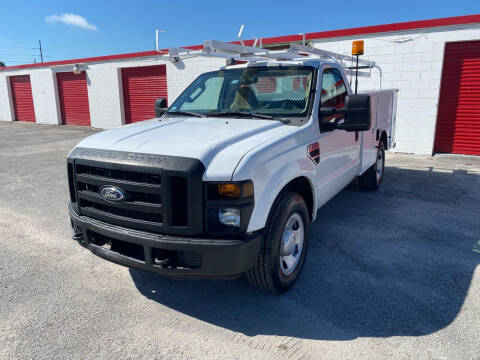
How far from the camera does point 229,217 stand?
8.58 ft

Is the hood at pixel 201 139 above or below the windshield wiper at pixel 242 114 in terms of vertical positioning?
below

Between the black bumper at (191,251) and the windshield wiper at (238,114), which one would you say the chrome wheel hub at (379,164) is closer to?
the windshield wiper at (238,114)

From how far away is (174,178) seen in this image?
2.60 m

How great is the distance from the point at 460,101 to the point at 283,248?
8.75m

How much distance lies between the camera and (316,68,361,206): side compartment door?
386 centimetres

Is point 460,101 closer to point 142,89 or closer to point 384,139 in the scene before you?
point 384,139

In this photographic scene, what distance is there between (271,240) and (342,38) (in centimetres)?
941

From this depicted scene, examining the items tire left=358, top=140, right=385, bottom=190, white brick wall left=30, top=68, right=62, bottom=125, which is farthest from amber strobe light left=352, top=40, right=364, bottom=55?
white brick wall left=30, top=68, right=62, bottom=125

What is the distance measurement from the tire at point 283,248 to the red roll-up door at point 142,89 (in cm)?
1347

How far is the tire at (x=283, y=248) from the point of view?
9.65 ft

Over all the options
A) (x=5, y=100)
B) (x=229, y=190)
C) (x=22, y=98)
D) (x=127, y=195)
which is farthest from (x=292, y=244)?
(x=5, y=100)

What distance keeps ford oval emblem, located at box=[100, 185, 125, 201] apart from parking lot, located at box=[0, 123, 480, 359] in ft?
3.17

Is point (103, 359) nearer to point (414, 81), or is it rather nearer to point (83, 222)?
point (83, 222)

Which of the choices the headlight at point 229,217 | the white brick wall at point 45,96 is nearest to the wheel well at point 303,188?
the headlight at point 229,217
